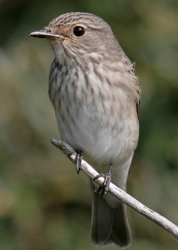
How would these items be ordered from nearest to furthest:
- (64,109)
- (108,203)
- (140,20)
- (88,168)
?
(88,168)
(64,109)
(108,203)
(140,20)

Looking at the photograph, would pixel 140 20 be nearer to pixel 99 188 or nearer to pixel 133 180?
pixel 133 180

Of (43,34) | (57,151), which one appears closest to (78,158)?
(43,34)

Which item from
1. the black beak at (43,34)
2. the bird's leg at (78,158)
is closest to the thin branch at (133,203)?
the bird's leg at (78,158)

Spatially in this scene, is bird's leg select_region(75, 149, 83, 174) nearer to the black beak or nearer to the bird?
the bird

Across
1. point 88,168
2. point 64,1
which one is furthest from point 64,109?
point 64,1

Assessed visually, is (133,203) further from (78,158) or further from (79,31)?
(79,31)
